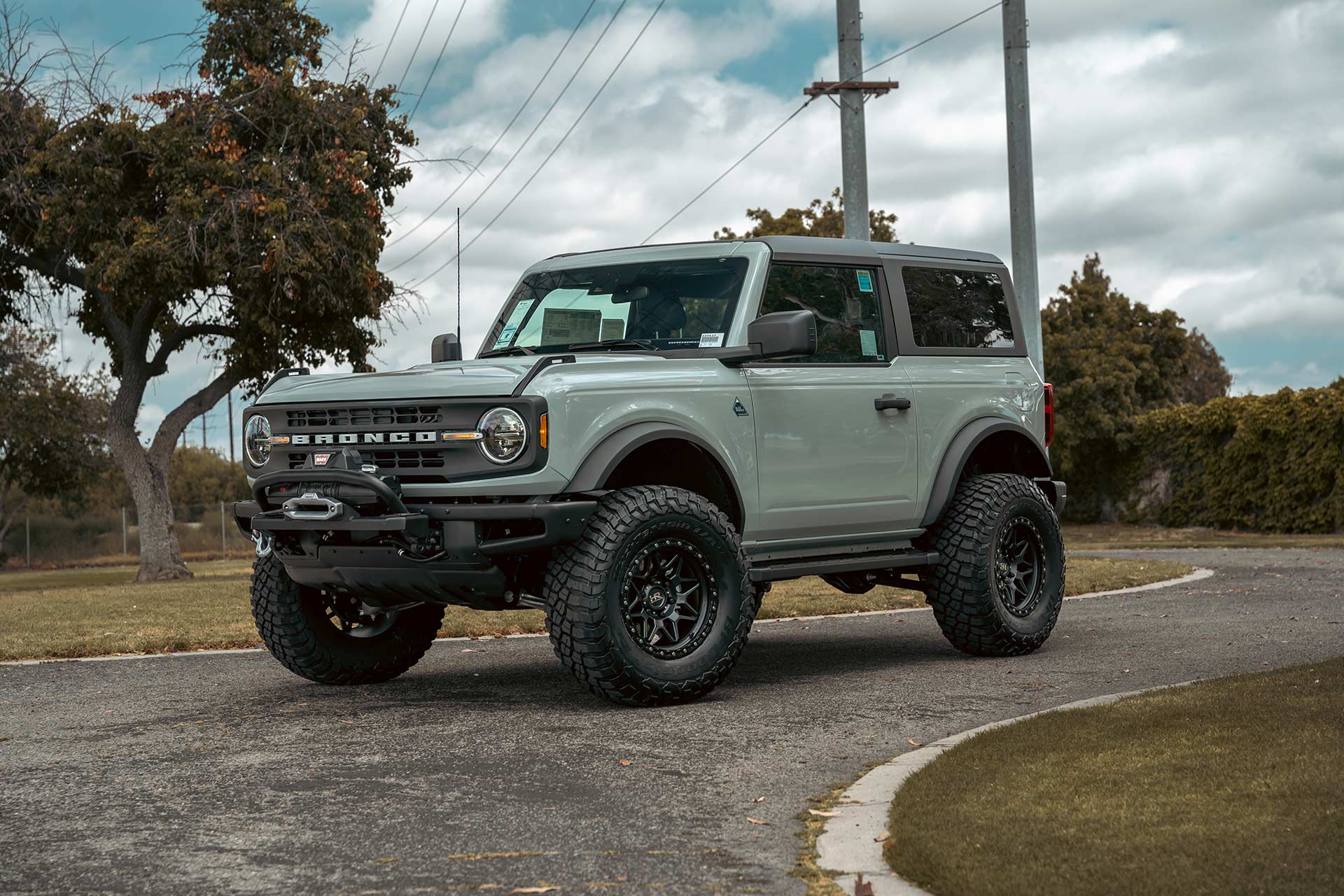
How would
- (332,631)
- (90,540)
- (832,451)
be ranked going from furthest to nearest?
(90,540), (332,631), (832,451)

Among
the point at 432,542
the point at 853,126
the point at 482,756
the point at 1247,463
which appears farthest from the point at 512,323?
the point at 1247,463

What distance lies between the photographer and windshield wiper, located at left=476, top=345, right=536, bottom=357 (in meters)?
9.21

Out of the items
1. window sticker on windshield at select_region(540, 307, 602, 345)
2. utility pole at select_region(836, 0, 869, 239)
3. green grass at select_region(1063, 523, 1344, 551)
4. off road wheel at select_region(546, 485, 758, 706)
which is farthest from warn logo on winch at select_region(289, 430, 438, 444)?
green grass at select_region(1063, 523, 1344, 551)

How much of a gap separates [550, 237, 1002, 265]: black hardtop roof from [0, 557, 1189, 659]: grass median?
408 cm

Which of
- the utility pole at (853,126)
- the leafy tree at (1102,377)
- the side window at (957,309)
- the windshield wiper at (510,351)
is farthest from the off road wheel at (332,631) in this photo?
the leafy tree at (1102,377)

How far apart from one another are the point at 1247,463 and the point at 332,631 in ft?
94.0

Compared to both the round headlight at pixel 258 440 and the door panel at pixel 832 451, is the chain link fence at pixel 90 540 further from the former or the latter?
the door panel at pixel 832 451

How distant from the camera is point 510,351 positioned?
9.34 meters

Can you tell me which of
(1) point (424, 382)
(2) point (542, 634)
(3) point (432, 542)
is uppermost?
(1) point (424, 382)

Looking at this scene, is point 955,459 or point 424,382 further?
point 955,459

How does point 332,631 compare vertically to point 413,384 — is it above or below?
below

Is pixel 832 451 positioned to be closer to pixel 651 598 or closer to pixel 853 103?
pixel 651 598

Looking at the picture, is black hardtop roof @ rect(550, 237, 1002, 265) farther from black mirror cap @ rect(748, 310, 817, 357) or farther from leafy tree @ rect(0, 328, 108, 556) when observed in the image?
leafy tree @ rect(0, 328, 108, 556)

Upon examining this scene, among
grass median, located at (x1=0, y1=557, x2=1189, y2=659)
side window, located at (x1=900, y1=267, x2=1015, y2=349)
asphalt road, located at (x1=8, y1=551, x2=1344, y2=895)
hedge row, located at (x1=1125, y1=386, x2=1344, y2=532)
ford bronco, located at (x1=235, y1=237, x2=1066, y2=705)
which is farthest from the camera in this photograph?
hedge row, located at (x1=1125, y1=386, x2=1344, y2=532)
